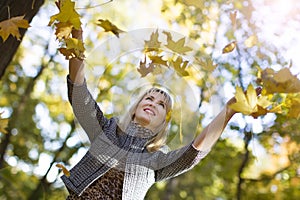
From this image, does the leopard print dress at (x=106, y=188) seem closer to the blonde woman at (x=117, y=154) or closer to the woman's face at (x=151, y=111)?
the blonde woman at (x=117, y=154)

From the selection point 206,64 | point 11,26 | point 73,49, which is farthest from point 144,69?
point 11,26

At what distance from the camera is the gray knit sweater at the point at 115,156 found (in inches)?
94.2

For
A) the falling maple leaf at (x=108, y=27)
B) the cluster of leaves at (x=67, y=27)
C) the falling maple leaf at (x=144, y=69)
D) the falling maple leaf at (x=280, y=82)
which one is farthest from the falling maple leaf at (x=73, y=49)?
the falling maple leaf at (x=280, y=82)

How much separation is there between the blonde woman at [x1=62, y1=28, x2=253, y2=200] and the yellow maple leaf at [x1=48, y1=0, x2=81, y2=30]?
0.13m

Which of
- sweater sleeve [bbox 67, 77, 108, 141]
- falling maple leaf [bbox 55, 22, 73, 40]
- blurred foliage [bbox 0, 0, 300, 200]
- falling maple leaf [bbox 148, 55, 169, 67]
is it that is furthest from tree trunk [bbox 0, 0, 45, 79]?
falling maple leaf [bbox 148, 55, 169, 67]

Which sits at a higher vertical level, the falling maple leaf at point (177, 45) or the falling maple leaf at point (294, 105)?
the falling maple leaf at point (177, 45)

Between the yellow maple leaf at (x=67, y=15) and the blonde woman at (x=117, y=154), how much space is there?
132mm

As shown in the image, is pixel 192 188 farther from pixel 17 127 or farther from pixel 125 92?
pixel 125 92

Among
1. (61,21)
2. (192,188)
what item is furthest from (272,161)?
(61,21)

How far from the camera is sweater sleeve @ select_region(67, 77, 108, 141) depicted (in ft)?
7.90

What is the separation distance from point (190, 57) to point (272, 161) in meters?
5.21

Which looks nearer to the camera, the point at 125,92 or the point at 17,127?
the point at 125,92

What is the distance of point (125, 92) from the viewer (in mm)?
2607

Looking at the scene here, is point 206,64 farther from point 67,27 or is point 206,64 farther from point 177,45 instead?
point 67,27
